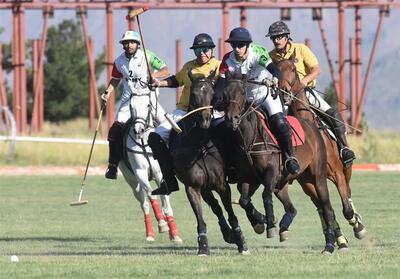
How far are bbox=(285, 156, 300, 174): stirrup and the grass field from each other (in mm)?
937

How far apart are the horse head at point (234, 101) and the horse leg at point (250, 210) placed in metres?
1.35

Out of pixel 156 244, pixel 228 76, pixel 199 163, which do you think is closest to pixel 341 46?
pixel 156 244

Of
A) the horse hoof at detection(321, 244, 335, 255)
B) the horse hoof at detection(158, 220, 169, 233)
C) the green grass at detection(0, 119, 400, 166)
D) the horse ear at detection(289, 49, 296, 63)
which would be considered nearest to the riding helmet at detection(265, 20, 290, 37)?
the horse ear at detection(289, 49, 296, 63)

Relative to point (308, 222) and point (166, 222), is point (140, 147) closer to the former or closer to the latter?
point (166, 222)

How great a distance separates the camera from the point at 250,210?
52.8 feet

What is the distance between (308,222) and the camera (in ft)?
70.7

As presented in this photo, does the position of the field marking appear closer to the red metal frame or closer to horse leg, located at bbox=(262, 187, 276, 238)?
the red metal frame

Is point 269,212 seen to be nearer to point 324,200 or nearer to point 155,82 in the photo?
point 324,200

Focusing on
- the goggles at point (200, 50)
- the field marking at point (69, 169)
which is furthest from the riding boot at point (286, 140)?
the field marking at point (69, 169)

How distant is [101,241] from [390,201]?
8.79 meters

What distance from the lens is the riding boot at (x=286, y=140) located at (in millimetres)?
15891

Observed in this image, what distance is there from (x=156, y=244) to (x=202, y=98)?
141 inches

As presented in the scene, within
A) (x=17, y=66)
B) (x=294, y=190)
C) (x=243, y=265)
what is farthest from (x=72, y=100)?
(x=243, y=265)

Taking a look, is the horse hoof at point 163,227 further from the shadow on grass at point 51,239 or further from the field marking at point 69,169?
the field marking at point 69,169
